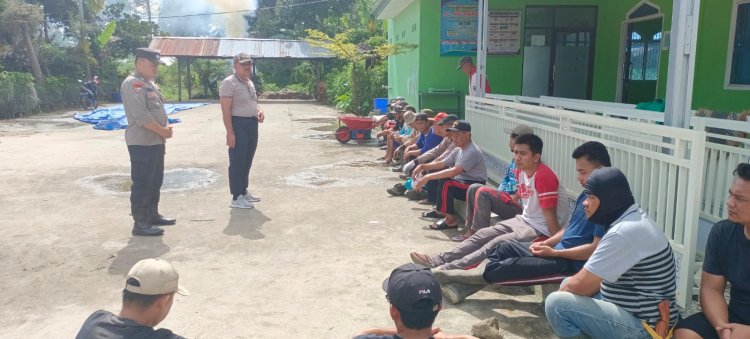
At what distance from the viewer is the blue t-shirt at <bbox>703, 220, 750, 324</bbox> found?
2.60m

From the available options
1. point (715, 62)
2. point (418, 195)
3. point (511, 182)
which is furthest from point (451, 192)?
point (715, 62)

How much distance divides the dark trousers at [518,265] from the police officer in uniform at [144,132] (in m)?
3.56

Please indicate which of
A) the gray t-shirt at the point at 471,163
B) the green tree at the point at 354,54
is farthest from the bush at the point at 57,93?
the gray t-shirt at the point at 471,163

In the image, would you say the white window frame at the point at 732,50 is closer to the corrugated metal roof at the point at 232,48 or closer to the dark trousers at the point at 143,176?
the dark trousers at the point at 143,176

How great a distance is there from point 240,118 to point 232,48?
25.3m

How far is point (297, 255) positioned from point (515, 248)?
7.02ft

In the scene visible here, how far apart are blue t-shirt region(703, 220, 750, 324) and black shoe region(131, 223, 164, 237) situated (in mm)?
4837

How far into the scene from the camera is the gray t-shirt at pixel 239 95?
6293 mm

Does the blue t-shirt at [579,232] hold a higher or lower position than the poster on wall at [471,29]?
lower

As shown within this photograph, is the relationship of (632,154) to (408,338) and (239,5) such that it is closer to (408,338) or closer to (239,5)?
(408,338)

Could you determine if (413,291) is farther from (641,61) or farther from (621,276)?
(641,61)

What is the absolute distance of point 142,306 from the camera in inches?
86.9

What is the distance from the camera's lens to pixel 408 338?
2.13m

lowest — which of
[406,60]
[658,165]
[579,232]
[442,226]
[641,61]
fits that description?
[442,226]
